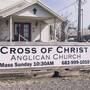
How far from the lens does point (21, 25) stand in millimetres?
27234

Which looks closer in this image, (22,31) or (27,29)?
(22,31)

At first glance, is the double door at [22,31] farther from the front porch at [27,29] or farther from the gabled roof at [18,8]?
the gabled roof at [18,8]

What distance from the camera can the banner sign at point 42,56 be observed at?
42.3 ft

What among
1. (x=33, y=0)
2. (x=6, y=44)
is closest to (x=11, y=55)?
(x=6, y=44)

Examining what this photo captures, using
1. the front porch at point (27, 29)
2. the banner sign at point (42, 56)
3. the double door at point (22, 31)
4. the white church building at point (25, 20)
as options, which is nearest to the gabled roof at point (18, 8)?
the white church building at point (25, 20)

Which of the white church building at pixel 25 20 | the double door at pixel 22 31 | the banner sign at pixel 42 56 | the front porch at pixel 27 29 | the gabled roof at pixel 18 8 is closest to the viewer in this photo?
the banner sign at pixel 42 56

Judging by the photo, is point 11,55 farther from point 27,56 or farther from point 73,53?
point 73,53

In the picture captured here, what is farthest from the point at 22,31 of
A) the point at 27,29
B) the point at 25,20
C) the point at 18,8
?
the point at 18,8

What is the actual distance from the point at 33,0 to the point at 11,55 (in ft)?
Answer: 49.1

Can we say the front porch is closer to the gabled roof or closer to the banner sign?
the gabled roof

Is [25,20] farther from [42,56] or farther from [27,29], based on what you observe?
[42,56]

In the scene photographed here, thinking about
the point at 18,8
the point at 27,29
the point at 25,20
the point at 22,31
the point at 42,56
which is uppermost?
the point at 18,8

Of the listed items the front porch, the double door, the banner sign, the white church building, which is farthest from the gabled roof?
the banner sign

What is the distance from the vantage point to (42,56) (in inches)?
537
